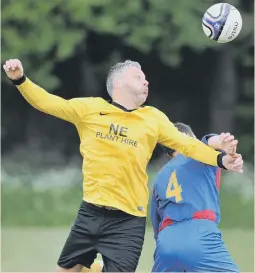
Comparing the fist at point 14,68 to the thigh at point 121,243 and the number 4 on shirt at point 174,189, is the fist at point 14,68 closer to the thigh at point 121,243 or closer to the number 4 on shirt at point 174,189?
the thigh at point 121,243

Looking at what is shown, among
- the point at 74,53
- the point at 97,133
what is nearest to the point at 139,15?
the point at 74,53

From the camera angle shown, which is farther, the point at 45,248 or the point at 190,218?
the point at 45,248

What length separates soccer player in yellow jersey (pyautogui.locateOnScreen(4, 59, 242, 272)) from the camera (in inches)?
235

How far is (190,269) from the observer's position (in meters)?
6.11

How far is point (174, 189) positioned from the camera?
624 cm

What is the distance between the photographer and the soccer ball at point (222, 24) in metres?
6.98

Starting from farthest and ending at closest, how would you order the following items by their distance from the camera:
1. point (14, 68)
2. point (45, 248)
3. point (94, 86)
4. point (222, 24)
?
point (94, 86)
point (45, 248)
point (222, 24)
point (14, 68)

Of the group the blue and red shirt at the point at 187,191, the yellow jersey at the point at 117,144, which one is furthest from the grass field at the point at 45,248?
the yellow jersey at the point at 117,144

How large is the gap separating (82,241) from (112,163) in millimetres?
552

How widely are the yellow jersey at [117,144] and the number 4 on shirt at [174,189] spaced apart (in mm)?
219

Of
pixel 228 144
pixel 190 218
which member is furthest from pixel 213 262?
pixel 228 144

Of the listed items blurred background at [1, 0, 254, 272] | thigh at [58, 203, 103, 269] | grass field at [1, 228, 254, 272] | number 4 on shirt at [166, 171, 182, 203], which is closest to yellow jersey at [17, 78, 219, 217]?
thigh at [58, 203, 103, 269]

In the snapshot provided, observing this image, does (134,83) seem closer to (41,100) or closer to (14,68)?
(41,100)

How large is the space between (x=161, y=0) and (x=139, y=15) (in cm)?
49
